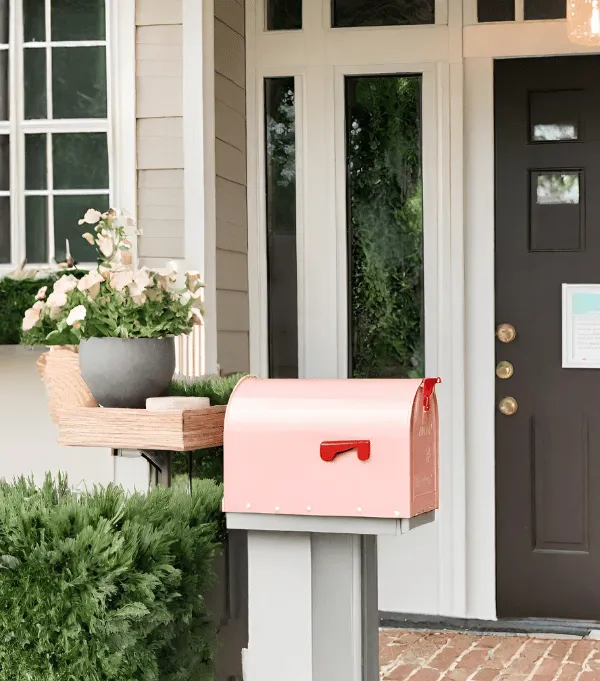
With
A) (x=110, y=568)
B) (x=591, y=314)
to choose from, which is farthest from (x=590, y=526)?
(x=110, y=568)

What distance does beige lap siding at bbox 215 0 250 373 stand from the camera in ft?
13.5

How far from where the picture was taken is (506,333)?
4.53m

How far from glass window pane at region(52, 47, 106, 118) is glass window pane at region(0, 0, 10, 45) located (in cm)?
19

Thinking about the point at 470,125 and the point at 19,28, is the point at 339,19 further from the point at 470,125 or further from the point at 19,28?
the point at 19,28

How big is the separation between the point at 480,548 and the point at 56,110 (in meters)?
2.43

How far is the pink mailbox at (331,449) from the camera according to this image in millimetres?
1632

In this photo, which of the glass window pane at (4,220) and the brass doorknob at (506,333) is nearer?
the glass window pane at (4,220)

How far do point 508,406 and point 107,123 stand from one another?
198 cm

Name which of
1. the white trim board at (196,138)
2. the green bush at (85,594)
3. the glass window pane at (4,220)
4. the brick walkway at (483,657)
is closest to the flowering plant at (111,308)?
the green bush at (85,594)

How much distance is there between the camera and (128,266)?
7.11 feet

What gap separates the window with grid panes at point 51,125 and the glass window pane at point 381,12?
1.07m

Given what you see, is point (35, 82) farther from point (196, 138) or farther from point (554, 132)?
point (554, 132)

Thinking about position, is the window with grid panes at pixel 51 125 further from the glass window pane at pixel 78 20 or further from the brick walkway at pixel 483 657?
the brick walkway at pixel 483 657

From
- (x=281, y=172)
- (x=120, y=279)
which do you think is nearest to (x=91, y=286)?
(x=120, y=279)
